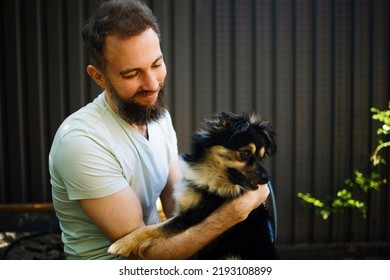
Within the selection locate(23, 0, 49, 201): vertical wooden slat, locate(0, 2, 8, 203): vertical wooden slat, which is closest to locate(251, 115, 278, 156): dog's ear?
locate(23, 0, 49, 201): vertical wooden slat

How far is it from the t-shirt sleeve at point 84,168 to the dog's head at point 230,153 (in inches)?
16.5

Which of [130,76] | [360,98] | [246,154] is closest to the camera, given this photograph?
[130,76]

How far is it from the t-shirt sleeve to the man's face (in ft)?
0.67

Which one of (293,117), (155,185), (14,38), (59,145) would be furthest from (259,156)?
(14,38)

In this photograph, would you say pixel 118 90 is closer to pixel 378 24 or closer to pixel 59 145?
pixel 59 145

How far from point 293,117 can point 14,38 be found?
78.7 inches

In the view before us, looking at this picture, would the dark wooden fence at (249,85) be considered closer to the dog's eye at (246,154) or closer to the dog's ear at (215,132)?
the dog's ear at (215,132)

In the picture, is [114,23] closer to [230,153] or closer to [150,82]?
[150,82]

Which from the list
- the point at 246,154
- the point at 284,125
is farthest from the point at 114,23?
the point at 284,125

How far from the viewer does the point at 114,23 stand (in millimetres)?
1638

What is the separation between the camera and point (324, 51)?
129 inches

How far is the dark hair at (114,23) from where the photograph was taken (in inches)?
64.3

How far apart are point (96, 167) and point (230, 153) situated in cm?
52

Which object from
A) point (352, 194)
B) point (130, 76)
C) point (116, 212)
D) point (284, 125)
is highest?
point (130, 76)
